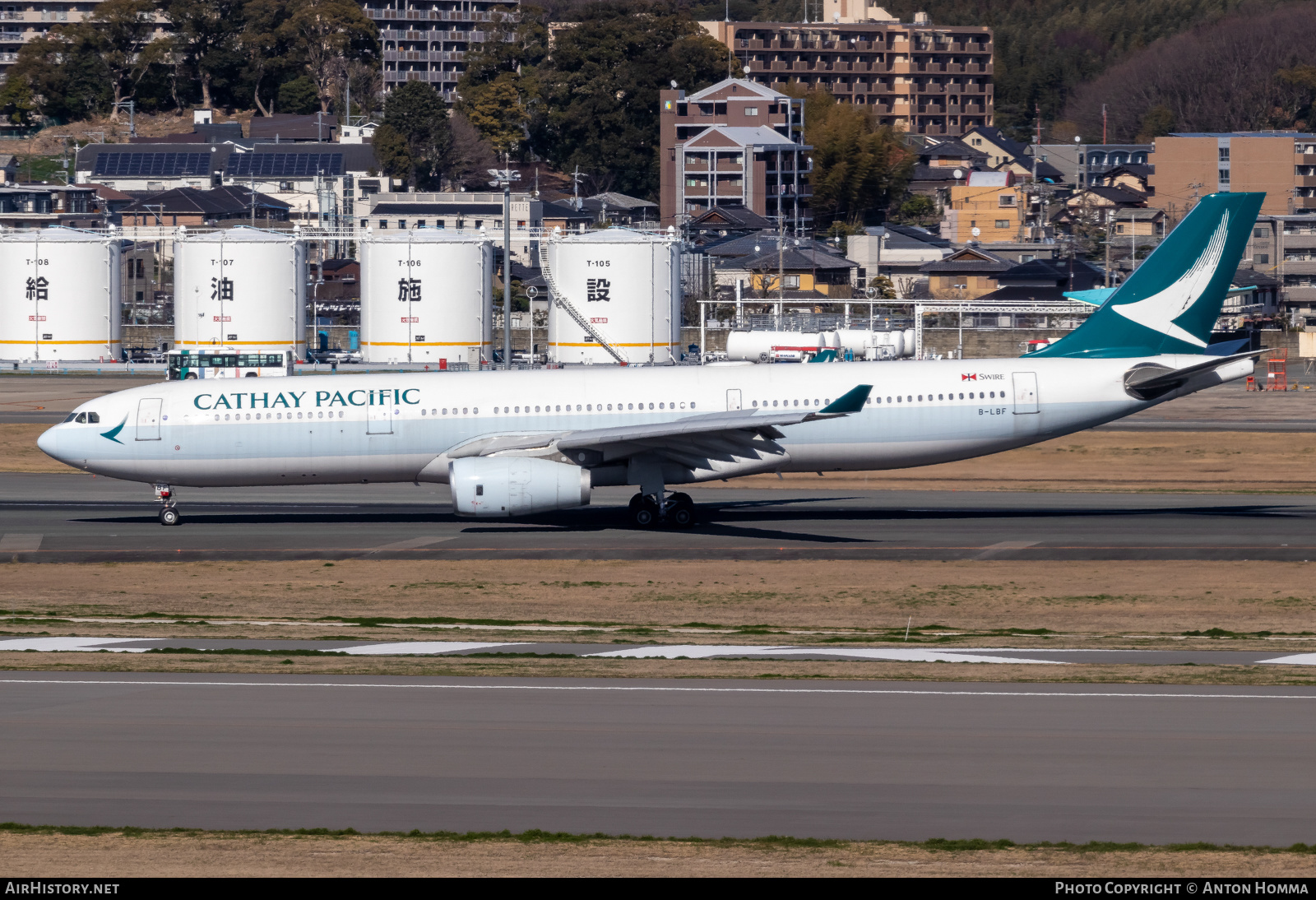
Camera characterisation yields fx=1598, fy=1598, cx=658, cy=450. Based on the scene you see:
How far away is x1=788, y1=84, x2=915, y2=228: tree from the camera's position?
19050 cm

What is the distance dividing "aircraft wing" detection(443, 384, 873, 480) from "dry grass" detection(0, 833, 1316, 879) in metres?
23.8

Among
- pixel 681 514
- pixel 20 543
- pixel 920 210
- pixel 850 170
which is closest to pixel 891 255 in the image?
pixel 920 210

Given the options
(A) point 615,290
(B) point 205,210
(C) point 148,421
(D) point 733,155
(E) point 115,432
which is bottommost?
(E) point 115,432

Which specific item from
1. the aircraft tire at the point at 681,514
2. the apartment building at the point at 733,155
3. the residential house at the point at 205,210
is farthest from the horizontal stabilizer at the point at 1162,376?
the apartment building at the point at 733,155

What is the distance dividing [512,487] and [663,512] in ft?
15.3

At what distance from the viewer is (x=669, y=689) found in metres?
21.4

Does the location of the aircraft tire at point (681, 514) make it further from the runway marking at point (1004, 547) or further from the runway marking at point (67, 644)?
the runway marking at point (67, 644)

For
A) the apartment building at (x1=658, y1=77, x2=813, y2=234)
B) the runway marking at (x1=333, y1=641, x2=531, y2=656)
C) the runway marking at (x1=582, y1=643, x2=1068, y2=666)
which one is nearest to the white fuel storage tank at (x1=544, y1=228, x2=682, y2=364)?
the apartment building at (x1=658, y1=77, x2=813, y2=234)

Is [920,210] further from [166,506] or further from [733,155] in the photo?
[166,506]

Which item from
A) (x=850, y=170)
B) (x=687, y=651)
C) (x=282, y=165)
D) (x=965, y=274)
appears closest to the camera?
(x=687, y=651)

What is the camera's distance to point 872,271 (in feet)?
511

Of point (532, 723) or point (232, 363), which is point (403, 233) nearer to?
point (232, 363)

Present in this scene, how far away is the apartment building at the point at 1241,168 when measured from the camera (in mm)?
178875

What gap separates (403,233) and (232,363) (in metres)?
18.1
